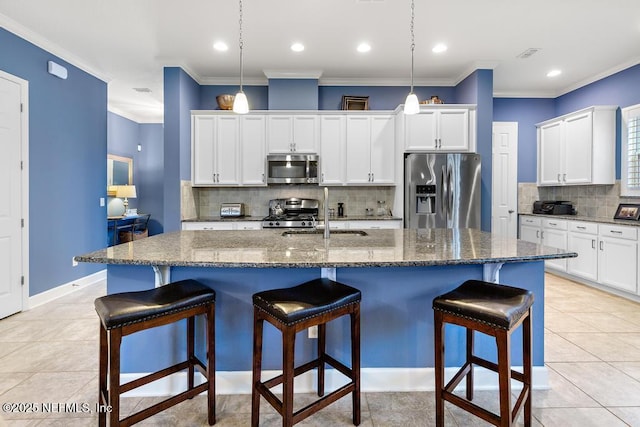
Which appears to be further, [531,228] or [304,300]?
[531,228]

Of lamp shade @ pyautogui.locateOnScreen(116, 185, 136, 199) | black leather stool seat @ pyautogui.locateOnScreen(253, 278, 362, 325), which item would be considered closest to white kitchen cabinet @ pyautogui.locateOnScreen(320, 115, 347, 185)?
black leather stool seat @ pyautogui.locateOnScreen(253, 278, 362, 325)

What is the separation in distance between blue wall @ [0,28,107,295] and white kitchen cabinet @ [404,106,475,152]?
13.4ft

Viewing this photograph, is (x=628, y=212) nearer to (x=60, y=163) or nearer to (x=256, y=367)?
(x=256, y=367)

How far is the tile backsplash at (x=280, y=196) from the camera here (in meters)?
4.87

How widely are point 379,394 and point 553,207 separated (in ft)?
14.3

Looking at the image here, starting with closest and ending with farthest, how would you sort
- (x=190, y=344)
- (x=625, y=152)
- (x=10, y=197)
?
(x=190, y=344)
(x=10, y=197)
(x=625, y=152)

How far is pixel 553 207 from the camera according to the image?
16.1ft

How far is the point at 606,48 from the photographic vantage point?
12.5 feet

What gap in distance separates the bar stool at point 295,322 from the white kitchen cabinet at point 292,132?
2983 millimetres

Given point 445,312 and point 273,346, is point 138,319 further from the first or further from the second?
point 445,312

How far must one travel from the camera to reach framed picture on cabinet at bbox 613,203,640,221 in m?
3.94

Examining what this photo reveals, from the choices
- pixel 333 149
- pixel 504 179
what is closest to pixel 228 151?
pixel 333 149

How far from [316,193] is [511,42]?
293 cm

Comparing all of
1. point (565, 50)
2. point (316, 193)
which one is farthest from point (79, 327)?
point (565, 50)
